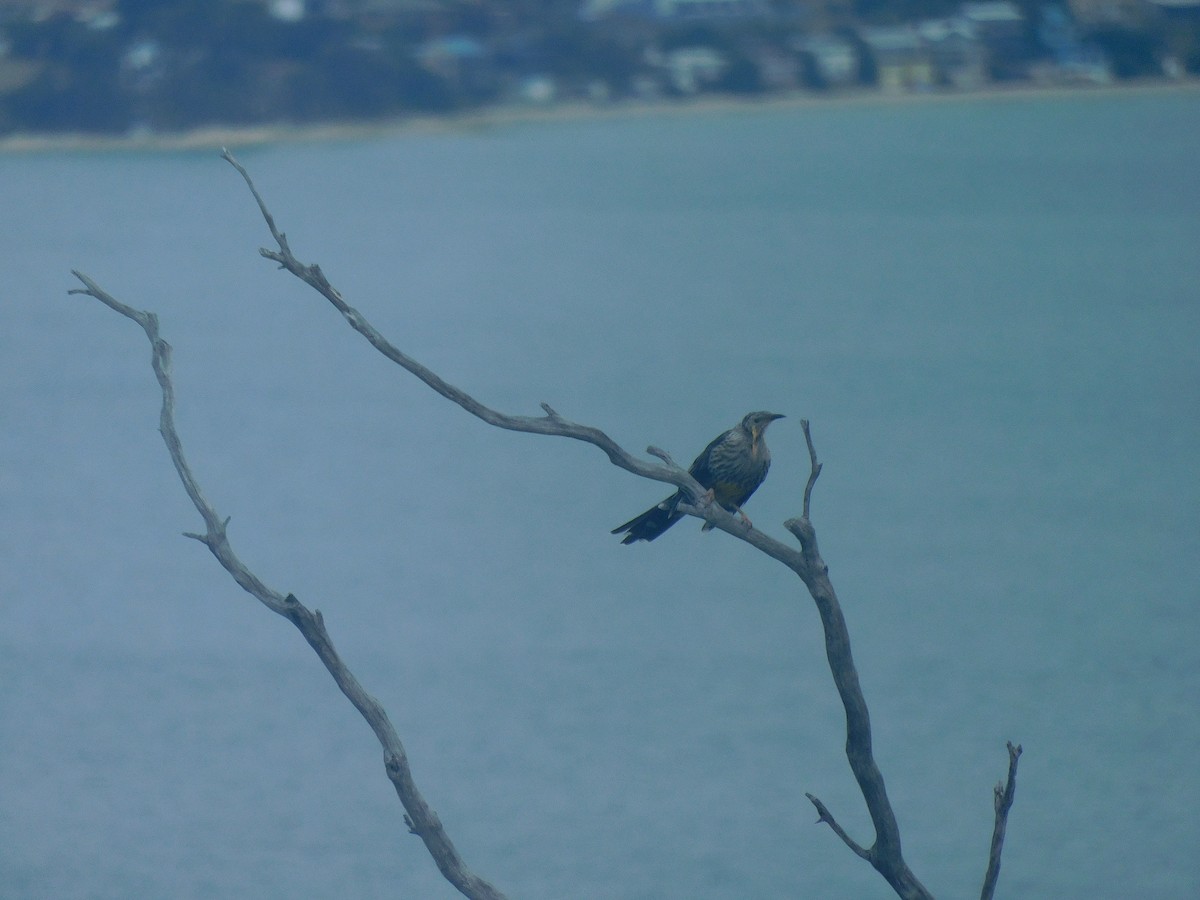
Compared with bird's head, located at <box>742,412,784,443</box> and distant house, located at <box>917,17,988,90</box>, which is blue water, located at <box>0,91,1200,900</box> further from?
bird's head, located at <box>742,412,784,443</box>

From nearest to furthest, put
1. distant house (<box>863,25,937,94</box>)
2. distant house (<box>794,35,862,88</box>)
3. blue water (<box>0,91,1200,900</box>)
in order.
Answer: blue water (<box>0,91,1200,900</box>) → distant house (<box>863,25,937,94</box>) → distant house (<box>794,35,862,88</box>)

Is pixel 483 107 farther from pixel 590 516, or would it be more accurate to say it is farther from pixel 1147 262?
pixel 1147 262

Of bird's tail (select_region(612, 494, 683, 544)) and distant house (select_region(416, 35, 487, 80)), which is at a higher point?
distant house (select_region(416, 35, 487, 80))

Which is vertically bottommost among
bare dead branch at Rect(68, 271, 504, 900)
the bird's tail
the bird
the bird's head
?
bare dead branch at Rect(68, 271, 504, 900)

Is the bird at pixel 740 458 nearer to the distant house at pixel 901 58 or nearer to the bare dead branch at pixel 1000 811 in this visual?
the bare dead branch at pixel 1000 811

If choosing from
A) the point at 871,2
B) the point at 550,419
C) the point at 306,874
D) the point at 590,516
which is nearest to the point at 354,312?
the point at 550,419

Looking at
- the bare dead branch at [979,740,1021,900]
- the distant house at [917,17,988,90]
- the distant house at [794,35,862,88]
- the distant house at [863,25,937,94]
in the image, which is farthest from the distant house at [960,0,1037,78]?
the bare dead branch at [979,740,1021,900]
